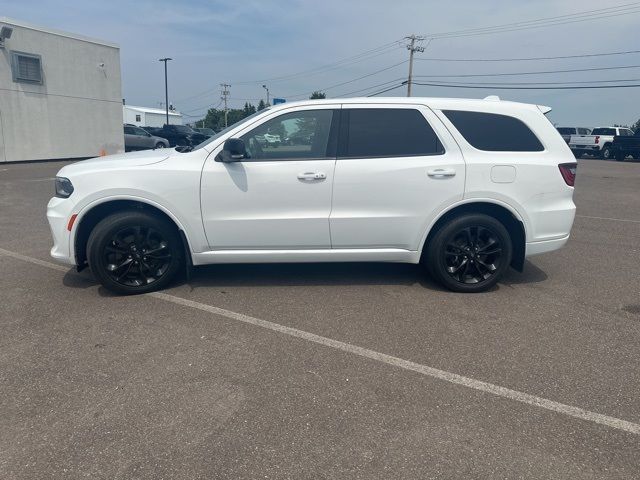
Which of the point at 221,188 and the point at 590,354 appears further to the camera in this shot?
the point at 221,188

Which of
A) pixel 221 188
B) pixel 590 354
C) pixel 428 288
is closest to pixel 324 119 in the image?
pixel 221 188

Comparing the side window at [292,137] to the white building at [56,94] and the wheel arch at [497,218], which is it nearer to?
the wheel arch at [497,218]

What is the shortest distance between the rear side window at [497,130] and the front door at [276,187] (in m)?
1.25

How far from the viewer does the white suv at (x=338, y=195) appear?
4.58 meters

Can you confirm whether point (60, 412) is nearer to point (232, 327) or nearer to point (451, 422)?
point (232, 327)

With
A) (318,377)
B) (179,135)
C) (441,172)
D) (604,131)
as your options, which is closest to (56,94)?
(179,135)

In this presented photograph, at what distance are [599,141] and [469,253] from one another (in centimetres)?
3285

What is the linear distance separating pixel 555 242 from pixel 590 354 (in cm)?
162

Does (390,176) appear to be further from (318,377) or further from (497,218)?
(318,377)

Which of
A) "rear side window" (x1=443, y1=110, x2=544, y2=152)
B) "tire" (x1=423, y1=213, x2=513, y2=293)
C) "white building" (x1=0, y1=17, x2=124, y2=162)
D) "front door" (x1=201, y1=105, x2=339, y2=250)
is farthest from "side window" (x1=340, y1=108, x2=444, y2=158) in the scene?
"white building" (x1=0, y1=17, x2=124, y2=162)

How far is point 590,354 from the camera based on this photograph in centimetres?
365

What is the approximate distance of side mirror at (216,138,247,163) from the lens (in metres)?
4.40

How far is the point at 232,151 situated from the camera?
14.5 feet

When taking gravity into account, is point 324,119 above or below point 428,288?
above
